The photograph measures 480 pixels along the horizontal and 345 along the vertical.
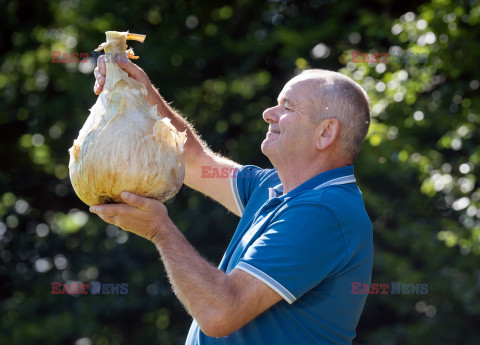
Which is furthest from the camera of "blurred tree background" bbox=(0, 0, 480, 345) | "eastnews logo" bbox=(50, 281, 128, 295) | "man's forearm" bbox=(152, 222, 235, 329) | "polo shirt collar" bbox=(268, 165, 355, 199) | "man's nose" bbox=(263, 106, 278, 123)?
"eastnews logo" bbox=(50, 281, 128, 295)

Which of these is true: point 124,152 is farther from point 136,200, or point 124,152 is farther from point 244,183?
point 244,183

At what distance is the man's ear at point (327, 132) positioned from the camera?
2.70 meters

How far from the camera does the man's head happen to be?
2.72 m

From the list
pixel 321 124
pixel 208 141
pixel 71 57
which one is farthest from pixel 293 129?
A: pixel 71 57

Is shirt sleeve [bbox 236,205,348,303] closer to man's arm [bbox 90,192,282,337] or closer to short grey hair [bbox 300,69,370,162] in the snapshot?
Answer: man's arm [bbox 90,192,282,337]

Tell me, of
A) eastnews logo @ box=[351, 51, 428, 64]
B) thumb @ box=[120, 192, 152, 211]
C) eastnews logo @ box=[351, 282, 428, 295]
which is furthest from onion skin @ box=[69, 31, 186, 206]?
eastnews logo @ box=[351, 282, 428, 295]

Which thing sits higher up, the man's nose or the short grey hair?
the short grey hair

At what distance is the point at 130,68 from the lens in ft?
9.34

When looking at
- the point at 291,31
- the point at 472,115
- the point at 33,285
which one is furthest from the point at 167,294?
the point at 472,115

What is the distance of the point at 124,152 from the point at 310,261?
858 mm

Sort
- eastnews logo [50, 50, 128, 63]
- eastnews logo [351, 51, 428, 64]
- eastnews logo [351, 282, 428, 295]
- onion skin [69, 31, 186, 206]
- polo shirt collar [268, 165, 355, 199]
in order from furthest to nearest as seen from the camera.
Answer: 1. eastnews logo [50, 50, 128, 63]
2. eastnews logo [351, 282, 428, 295]
3. eastnews logo [351, 51, 428, 64]
4. polo shirt collar [268, 165, 355, 199]
5. onion skin [69, 31, 186, 206]

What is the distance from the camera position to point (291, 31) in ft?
25.0

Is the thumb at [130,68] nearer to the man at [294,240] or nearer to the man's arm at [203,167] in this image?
the man at [294,240]

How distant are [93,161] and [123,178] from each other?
14 centimetres
